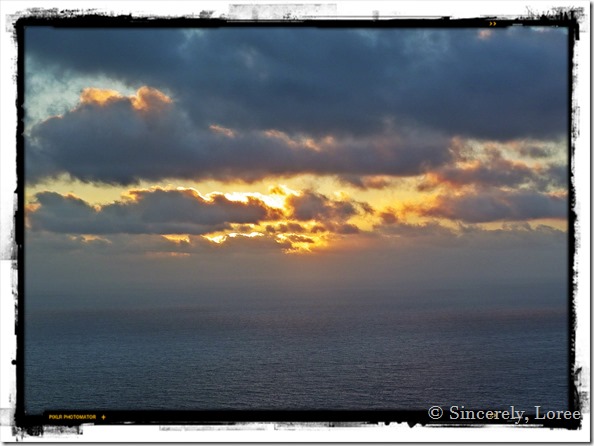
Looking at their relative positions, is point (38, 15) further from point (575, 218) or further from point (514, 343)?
point (514, 343)

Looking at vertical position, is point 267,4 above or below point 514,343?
above

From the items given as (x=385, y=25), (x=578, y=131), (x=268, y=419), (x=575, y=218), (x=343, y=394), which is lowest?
(x=343, y=394)

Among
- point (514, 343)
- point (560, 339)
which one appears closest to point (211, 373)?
point (514, 343)

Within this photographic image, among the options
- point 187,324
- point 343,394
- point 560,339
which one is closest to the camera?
point 343,394

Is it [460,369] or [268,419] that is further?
[460,369]

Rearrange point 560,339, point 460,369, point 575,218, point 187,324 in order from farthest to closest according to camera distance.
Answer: point 187,324, point 560,339, point 460,369, point 575,218

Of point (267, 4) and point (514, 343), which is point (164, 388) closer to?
point (514, 343)

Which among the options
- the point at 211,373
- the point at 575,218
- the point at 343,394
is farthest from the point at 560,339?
the point at 575,218
